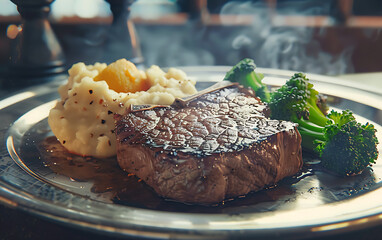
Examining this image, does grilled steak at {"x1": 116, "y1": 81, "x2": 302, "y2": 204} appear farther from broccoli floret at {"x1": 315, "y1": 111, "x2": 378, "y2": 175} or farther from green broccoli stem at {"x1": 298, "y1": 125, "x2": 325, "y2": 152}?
green broccoli stem at {"x1": 298, "y1": 125, "x2": 325, "y2": 152}

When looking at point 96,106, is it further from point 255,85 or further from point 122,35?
point 122,35

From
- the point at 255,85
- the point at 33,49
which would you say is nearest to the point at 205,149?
the point at 255,85

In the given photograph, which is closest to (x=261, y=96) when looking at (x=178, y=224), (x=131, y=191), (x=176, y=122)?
(x=176, y=122)

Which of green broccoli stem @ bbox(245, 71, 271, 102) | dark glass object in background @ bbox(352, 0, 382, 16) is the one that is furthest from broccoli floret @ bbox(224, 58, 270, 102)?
dark glass object in background @ bbox(352, 0, 382, 16)

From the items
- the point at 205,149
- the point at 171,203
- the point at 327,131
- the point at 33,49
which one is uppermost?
the point at 33,49

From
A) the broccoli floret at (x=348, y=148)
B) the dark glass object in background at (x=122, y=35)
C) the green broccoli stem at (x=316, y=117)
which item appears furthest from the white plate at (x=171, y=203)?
the dark glass object in background at (x=122, y=35)

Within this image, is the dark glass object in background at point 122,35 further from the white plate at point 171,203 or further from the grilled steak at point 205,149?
the grilled steak at point 205,149
